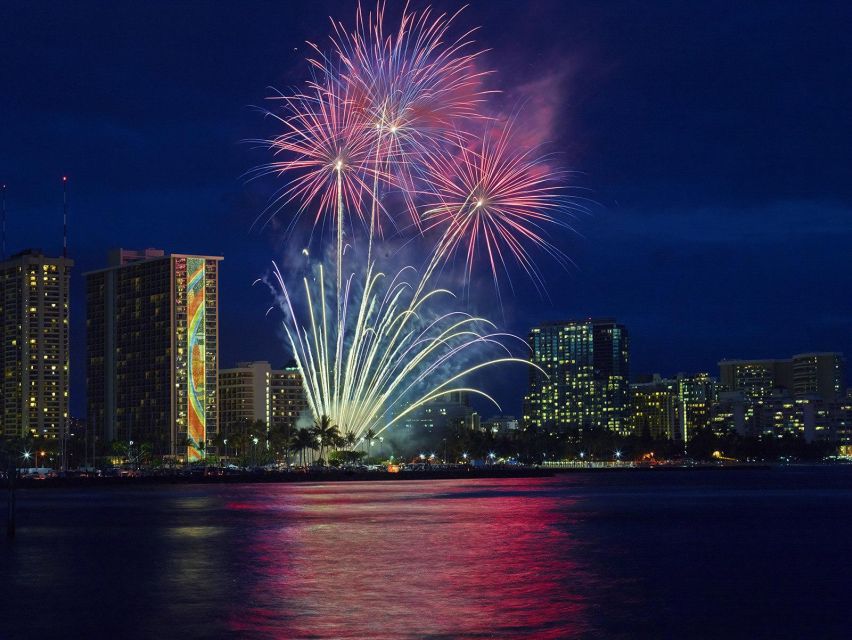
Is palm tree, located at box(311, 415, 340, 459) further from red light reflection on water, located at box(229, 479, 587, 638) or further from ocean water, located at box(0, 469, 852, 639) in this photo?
red light reflection on water, located at box(229, 479, 587, 638)

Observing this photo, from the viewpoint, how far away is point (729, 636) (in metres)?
31.0

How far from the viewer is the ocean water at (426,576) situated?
3250 cm

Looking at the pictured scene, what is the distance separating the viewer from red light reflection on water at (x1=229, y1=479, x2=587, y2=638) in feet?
105

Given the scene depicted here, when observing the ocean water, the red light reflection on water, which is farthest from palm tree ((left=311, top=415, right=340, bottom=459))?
the red light reflection on water

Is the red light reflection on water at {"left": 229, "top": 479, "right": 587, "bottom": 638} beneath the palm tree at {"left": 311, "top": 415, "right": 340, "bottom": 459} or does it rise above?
beneath

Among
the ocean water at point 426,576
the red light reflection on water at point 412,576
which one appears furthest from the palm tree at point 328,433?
the red light reflection on water at point 412,576

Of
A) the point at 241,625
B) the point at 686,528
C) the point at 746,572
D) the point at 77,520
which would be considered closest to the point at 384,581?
the point at 241,625

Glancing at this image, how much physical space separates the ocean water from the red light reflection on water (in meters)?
0.12

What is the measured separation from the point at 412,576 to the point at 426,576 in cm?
48

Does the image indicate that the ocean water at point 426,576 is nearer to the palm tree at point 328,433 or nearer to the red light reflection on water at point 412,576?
the red light reflection on water at point 412,576

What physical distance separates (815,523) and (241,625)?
51739 mm

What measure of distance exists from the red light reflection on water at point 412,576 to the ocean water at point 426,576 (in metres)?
0.12

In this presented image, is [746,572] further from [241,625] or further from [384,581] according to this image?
[241,625]

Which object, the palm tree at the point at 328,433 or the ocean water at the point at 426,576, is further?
the palm tree at the point at 328,433
